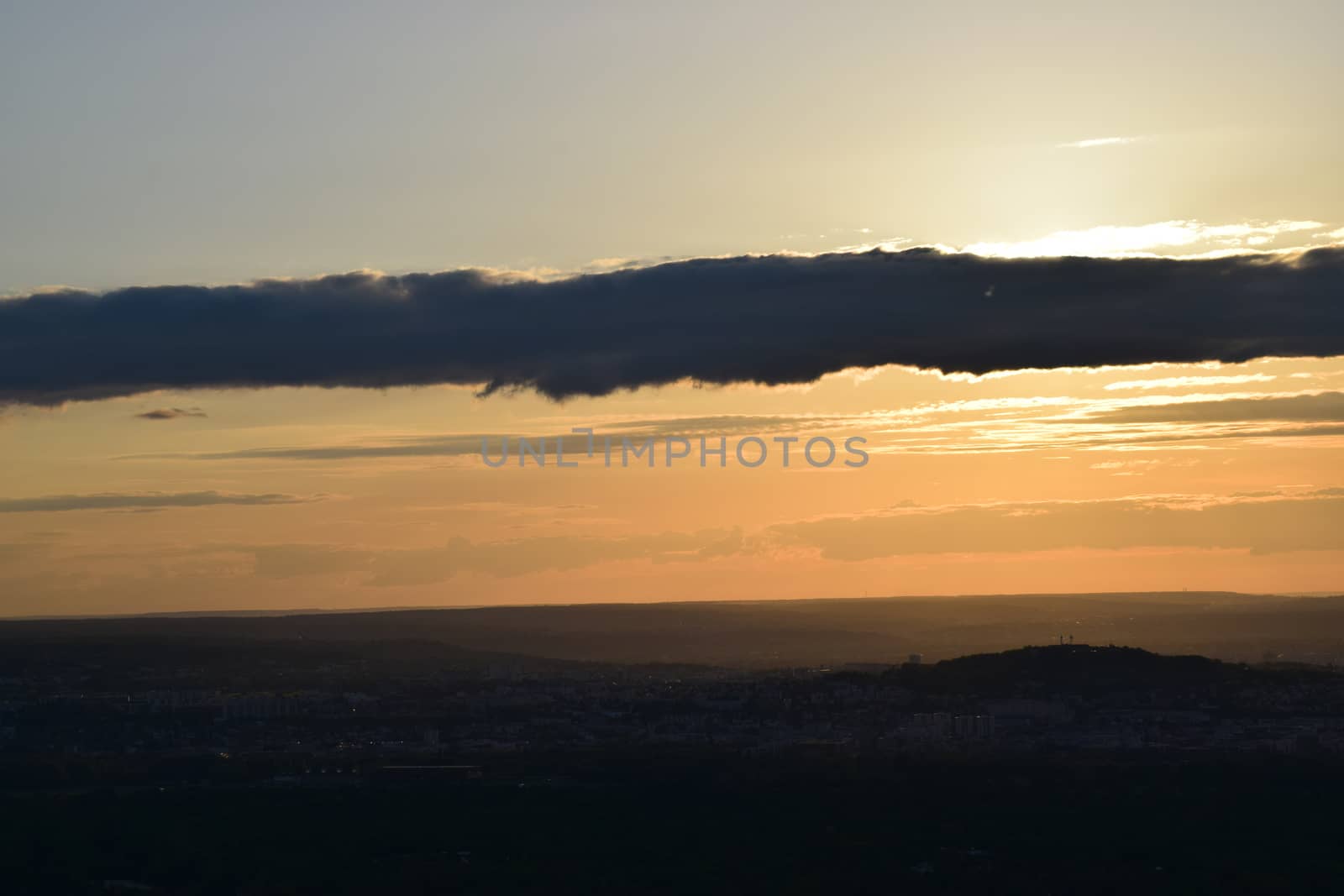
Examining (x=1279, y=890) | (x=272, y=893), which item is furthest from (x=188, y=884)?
(x=1279, y=890)

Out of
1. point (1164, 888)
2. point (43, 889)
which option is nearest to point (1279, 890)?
point (1164, 888)

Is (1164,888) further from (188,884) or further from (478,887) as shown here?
(188,884)

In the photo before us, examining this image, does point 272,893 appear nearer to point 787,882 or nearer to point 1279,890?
point 787,882

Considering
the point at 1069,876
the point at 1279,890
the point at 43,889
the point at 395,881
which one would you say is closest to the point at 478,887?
the point at 395,881

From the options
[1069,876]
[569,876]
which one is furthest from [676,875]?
[1069,876]

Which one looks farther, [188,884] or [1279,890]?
[188,884]

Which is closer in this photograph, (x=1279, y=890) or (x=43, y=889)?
(x=1279, y=890)

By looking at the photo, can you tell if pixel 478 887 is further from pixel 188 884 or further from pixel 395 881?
pixel 188 884
